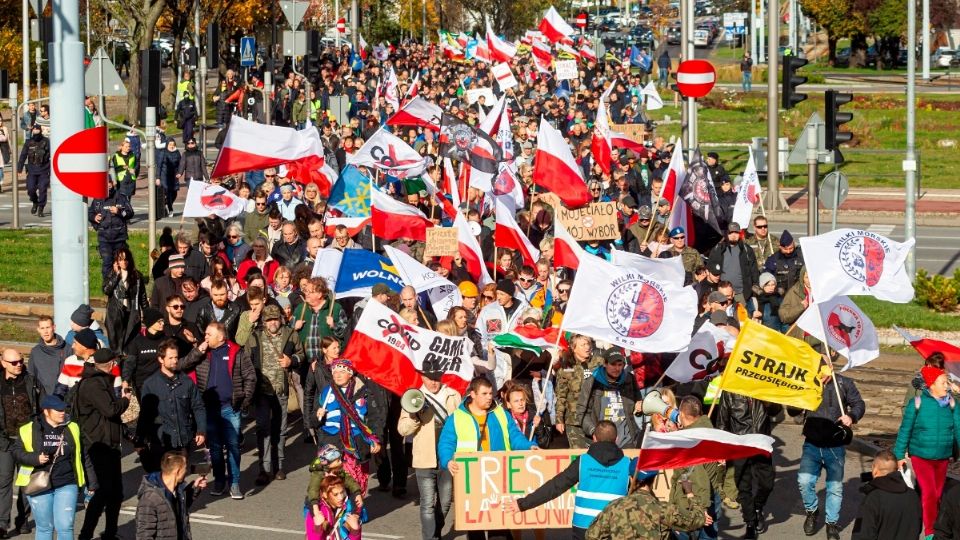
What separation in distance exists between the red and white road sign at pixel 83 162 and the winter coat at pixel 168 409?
185 cm

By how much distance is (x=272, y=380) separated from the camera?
1563 centimetres

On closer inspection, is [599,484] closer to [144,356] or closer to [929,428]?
[929,428]

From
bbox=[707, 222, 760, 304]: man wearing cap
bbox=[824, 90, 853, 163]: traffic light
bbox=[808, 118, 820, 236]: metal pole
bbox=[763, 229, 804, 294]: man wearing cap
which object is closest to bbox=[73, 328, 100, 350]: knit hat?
bbox=[707, 222, 760, 304]: man wearing cap

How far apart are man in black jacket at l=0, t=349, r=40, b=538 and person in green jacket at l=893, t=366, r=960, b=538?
695 cm

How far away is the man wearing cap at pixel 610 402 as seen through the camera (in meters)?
13.9

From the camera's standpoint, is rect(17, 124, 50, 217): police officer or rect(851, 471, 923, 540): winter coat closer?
rect(851, 471, 923, 540): winter coat

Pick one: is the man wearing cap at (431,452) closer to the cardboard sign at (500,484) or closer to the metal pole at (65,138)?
the cardboard sign at (500,484)

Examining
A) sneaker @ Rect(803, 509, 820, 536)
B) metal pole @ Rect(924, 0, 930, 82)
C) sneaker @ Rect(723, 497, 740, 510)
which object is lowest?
sneaker @ Rect(803, 509, 820, 536)

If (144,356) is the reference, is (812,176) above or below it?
above

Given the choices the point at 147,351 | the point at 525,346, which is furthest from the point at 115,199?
the point at 525,346

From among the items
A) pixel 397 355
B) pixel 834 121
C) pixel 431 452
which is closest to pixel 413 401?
pixel 431 452

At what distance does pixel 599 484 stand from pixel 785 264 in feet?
30.6

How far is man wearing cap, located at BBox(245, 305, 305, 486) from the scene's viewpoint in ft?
51.0

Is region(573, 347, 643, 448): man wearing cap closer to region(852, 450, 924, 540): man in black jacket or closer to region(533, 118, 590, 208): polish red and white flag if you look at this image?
region(852, 450, 924, 540): man in black jacket
